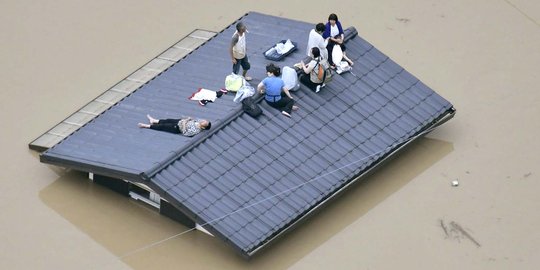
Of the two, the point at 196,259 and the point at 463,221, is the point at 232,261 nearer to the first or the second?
the point at 196,259

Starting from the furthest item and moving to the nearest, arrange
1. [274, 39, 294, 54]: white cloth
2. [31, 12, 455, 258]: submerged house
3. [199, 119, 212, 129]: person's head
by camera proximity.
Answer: [274, 39, 294, 54]: white cloth, [199, 119, 212, 129]: person's head, [31, 12, 455, 258]: submerged house

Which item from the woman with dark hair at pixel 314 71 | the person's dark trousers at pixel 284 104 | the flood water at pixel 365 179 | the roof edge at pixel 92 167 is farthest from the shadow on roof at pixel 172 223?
the woman with dark hair at pixel 314 71

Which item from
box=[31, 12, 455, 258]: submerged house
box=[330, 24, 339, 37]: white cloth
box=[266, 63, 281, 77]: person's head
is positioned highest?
box=[266, 63, 281, 77]: person's head

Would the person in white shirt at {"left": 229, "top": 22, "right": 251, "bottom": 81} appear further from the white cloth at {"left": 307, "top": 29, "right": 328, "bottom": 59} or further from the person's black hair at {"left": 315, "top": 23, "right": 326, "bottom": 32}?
the person's black hair at {"left": 315, "top": 23, "right": 326, "bottom": 32}

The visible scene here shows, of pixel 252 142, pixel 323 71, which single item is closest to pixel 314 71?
pixel 323 71

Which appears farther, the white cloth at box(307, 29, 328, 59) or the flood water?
the white cloth at box(307, 29, 328, 59)

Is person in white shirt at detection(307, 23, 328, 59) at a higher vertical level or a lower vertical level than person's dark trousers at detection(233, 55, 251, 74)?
higher

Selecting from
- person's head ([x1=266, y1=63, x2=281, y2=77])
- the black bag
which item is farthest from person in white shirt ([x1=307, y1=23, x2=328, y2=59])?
the black bag

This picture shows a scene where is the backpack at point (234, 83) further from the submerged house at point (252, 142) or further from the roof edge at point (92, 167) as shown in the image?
the roof edge at point (92, 167)
